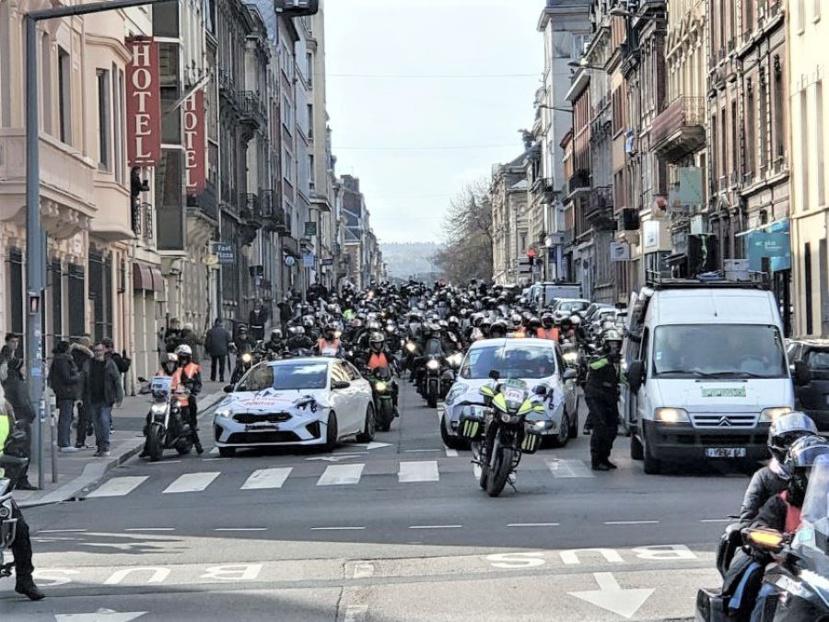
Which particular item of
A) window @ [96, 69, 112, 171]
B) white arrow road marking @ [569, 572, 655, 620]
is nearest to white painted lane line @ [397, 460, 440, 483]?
white arrow road marking @ [569, 572, 655, 620]

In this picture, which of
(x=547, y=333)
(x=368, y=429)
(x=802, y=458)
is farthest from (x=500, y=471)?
(x=547, y=333)

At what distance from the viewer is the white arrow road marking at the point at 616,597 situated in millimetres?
11305

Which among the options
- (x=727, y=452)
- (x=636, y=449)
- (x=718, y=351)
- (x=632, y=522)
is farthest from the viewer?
(x=636, y=449)

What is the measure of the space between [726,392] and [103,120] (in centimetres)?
2000

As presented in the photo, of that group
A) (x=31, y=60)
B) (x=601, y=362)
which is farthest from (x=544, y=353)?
(x=31, y=60)

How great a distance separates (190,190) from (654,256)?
2437 centimetres

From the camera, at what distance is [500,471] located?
61.0ft

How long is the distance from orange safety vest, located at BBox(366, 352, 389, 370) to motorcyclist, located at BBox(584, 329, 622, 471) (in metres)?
8.21

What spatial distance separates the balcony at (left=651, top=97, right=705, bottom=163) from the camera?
59594mm

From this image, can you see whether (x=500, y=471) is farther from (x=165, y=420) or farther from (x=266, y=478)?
(x=165, y=420)

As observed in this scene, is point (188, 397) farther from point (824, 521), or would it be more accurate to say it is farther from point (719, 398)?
point (824, 521)

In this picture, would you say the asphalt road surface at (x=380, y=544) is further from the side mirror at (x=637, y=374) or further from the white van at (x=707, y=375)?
the side mirror at (x=637, y=374)

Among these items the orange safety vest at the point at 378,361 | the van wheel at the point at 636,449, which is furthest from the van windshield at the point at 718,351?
the orange safety vest at the point at 378,361

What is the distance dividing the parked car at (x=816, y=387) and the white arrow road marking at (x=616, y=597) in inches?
549
